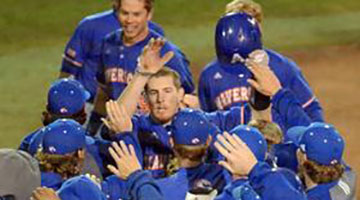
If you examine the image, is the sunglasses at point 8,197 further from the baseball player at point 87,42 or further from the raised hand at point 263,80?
the baseball player at point 87,42

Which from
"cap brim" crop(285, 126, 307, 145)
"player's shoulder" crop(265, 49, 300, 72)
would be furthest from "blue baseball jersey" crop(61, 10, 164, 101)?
"cap brim" crop(285, 126, 307, 145)

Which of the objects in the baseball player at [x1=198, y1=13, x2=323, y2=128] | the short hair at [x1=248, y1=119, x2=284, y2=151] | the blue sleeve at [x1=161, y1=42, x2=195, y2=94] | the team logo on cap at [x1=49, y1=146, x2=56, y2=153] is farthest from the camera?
the blue sleeve at [x1=161, y1=42, x2=195, y2=94]

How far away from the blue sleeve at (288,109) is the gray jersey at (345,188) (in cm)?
41

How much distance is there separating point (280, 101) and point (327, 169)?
832 millimetres

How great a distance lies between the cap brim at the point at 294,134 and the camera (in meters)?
5.65

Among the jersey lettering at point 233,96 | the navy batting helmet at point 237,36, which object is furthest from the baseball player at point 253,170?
the jersey lettering at point 233,96

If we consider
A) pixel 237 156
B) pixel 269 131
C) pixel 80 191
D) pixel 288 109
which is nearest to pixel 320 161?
pixel 269 131

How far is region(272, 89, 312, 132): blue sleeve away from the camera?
579 centimetres

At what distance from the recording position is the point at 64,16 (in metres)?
13.3

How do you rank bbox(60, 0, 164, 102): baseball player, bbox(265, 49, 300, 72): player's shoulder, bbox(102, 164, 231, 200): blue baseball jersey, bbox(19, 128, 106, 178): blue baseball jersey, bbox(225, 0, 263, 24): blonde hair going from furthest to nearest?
bbox(60, 0, 164, 102): baseball player < bbox(225, 0, 263, 24): blonde hair < bbox(265, 49, 300, 72): player's shoulder < bbox(19, 128, 106, 178): blue baseball jersey < bbox(102, 164, 231, 200): blue baseball jersey

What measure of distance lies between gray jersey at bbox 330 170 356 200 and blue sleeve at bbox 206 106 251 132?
2.28 ft

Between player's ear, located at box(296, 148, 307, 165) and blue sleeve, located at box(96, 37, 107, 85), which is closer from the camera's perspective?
player's ear, located at box(296, 148, 307, 165)

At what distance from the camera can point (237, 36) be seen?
6047mm

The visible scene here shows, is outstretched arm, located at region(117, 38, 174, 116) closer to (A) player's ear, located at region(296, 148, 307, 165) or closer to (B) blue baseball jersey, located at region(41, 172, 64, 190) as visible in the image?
(B) blue baseball jersey, located at region(41, 172, 64, 190)
